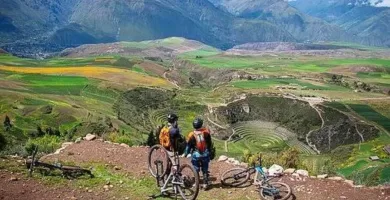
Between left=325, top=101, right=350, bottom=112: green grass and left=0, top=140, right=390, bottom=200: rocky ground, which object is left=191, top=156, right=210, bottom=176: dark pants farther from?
left=325, top=101, right=350, bottom=112: green grass

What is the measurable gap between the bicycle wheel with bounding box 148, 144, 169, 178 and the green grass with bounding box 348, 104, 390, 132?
94093 millimetres

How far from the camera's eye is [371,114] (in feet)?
374

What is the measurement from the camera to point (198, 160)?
54.1ft

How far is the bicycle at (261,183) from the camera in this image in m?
16.3

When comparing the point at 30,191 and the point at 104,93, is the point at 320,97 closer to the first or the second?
the point at 104,93

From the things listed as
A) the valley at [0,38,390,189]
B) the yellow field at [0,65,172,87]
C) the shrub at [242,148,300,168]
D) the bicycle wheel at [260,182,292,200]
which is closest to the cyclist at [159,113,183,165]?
the bicycle wheel at [260,182,292,200]

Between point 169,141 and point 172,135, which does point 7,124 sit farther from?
point 172,135

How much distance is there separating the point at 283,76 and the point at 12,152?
172m

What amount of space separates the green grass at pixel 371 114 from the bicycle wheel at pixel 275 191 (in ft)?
307

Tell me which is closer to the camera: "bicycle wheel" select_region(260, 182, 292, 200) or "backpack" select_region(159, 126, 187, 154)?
"bicycle wheel" select_region(260, 182, 292, 200)

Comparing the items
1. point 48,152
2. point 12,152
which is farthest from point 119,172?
point 12,152

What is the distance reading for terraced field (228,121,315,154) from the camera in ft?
311

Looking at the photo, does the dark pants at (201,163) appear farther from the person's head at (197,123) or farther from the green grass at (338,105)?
the green grass at (338,105)

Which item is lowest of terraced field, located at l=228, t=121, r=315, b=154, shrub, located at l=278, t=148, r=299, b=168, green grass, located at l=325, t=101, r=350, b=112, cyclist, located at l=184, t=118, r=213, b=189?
terraced field, located at l=228, t=121, r=315, b=154
